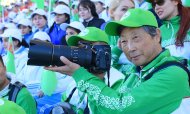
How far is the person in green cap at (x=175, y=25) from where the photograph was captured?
2988 mm

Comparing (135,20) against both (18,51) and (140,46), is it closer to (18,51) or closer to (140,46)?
(140,46)

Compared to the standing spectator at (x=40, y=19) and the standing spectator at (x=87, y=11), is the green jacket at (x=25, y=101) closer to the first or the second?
the standing spectator at (x=87, y=11)

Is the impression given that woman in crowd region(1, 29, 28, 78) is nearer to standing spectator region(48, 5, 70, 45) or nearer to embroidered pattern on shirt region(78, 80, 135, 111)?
Result: standing spectator region(48, 5, 70, 45)

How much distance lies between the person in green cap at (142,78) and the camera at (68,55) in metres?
0.04

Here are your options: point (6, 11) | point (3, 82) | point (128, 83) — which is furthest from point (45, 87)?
point (6, 11)

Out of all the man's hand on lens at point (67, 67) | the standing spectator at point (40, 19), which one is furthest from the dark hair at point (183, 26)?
the standing spectator at point (40, 19)

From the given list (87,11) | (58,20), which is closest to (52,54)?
(87,11)

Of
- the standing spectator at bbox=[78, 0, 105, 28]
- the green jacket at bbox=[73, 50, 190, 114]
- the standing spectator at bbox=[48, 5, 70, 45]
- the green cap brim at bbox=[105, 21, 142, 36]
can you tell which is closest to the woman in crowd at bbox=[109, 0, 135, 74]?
the green cap brim at bbox=[105, 21, 142, 36]

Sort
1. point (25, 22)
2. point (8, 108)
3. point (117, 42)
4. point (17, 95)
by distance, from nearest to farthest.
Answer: point (8, 108), point (17, 95), point (117, 42), point (25, 22)

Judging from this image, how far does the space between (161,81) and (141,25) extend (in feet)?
1.01

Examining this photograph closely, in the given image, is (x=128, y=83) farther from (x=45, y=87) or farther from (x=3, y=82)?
(x=45, y=87)

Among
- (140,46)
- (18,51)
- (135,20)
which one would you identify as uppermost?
(135,20)

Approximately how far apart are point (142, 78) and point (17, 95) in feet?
3.94

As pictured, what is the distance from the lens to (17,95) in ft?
9.00
